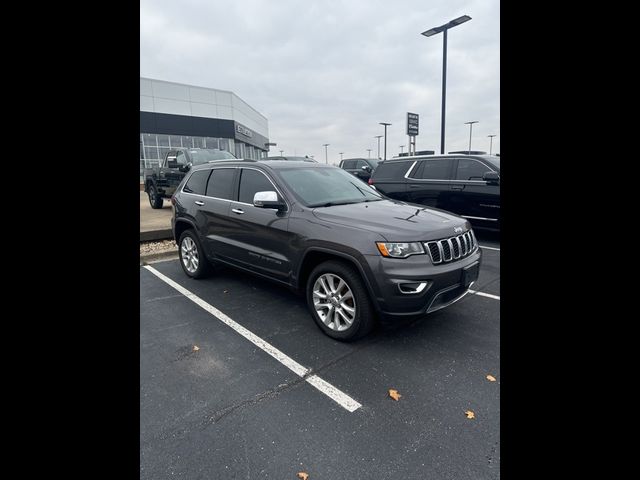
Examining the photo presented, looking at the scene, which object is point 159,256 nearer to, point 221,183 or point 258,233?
point 221,183

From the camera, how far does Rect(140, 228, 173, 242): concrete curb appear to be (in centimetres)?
753

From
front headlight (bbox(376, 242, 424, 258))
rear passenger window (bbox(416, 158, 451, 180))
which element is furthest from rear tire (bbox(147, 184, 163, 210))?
front headlight (bbox(376, 242, 424, 258))

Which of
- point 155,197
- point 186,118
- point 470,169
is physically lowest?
point 155,197

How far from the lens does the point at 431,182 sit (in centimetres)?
791

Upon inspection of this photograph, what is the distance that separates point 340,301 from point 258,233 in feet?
4.40

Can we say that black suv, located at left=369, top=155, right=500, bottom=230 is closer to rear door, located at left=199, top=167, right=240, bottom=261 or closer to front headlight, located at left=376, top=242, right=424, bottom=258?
front headlight, located at left=376, top=242, right=424, bottom=258

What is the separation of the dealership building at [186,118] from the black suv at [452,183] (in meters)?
26.9

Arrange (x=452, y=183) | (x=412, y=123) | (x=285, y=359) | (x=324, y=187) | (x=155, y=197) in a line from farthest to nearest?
(x=412, y=123)
(x=155, y=197)
(x=452, y=183)
(x=324, y=187)
(x=285, y=359)

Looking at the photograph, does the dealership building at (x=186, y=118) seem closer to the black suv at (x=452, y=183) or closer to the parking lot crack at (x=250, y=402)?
the black suv at (x=452, y=183)

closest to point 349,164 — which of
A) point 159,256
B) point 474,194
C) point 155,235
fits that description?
point 474,194

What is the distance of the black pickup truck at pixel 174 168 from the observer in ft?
35.8

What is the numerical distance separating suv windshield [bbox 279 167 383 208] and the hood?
0.20m

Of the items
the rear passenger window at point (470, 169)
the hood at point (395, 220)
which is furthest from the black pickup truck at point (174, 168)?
the hood at point (395, 220)
